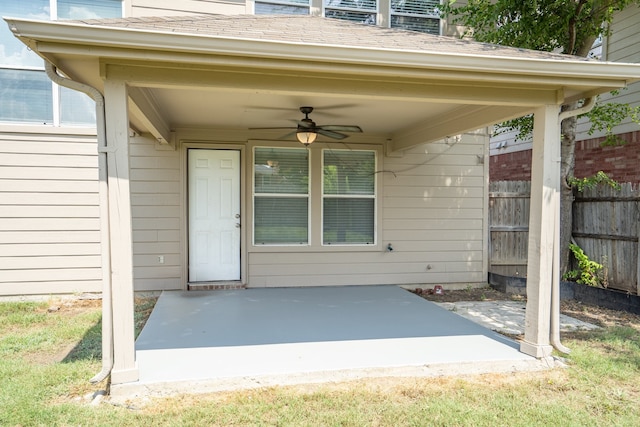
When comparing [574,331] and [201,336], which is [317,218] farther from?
[574,331]

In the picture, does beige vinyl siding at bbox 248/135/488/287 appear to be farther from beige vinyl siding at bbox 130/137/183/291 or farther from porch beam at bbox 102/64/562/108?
porch beam at bbox 102/64/562/108

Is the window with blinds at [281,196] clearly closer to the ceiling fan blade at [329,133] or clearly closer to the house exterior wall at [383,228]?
the house exterior wall at [383,228]

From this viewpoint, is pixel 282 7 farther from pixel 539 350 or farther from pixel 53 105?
pixel 539 350

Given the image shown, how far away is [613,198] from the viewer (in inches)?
231

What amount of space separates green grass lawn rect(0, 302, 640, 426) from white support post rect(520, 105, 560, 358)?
353 mm

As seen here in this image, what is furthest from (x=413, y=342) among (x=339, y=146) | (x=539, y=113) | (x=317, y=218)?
(x=339, y=146)

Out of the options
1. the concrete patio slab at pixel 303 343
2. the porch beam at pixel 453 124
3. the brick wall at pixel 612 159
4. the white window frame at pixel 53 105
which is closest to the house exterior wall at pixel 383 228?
the porch beam at pixel 453 124

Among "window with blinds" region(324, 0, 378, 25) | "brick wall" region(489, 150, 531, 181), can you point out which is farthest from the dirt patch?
"window with blinds" region(324, 0, 378, 25)

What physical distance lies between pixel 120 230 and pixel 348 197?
4.11 metres

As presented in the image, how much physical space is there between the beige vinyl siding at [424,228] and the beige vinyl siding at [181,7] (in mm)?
3135

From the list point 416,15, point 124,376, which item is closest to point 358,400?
point 124,376

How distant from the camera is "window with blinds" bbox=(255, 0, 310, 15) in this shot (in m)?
6.14

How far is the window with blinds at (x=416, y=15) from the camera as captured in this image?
6594mm

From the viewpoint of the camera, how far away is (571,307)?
19.0 ft
